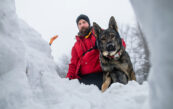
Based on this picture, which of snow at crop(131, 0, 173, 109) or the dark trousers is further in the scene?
the dark trousers

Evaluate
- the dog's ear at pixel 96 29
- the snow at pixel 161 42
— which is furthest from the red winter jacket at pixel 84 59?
the snow at pixel 161 42

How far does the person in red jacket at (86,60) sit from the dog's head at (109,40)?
0.22 meters

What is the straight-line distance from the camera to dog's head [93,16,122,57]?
3328mm

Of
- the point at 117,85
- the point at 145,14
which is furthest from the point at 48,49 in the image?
the point at 145,14

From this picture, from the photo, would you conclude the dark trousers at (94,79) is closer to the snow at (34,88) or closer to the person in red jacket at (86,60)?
the person in red jacket at (86,60)

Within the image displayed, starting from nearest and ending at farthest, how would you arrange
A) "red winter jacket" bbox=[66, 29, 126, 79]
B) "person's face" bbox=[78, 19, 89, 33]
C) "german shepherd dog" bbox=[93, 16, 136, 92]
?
"german shepherd dog" bbox=[93, 16, 136, 92] → "red winter jacket" bbox=[66, 29, 126, 79] → "person's face" bbox=[78, 19, 89, 33]

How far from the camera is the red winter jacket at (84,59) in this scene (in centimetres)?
356

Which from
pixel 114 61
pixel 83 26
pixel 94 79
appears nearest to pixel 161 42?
pixel 114 61

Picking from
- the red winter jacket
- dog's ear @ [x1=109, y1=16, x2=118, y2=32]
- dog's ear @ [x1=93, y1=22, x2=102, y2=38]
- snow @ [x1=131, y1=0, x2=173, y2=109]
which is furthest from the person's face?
snow @ [x1=131, y1=0, x2=173, y2=109]

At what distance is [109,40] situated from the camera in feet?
A: 11.2

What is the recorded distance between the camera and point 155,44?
2.66 ft

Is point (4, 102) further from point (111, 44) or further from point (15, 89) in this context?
point (111, 44)

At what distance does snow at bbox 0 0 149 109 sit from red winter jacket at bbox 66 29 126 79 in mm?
1174

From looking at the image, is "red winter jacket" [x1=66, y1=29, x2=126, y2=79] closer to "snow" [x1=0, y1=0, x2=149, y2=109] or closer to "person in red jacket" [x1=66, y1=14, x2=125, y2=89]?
"person in red jacket" [x1=66, y1=14, x2=125, y2=89]
